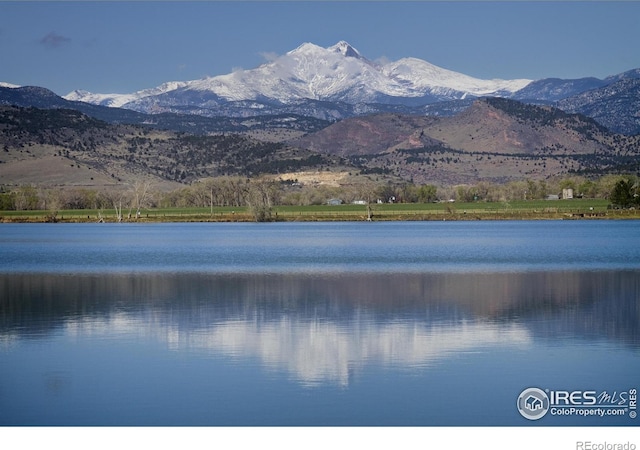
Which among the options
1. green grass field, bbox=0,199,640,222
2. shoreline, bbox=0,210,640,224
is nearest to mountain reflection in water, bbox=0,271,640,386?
green grass field, bbox=0,199,640,222

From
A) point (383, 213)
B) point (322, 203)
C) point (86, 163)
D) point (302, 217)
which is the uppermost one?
point (86, 163)

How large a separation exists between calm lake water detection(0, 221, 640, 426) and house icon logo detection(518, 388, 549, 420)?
35 millimetres

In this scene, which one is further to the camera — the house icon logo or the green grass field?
the green grass field

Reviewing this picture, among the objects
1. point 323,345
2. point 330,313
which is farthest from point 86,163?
point 323,345

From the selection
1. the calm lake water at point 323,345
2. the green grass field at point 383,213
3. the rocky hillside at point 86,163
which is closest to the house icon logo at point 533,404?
the calm lake water at point 323,345

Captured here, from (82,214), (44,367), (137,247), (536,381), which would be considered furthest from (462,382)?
(82,214)

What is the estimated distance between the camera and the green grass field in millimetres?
111831

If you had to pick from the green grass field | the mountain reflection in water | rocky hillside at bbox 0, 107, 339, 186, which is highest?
rocky hillside at bbox 0, 107, 339, 186

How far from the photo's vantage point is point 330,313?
89.6 ft

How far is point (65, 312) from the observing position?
1116 inches

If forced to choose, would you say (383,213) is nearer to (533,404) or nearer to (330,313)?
(330,313)

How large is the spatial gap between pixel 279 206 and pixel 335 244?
7444cm

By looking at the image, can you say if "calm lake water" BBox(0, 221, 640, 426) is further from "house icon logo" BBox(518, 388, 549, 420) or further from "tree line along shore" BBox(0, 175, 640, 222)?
"tree line along shore" BBox(0, 175, 640, 222)

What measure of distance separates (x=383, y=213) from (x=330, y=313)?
9222 centimetres
